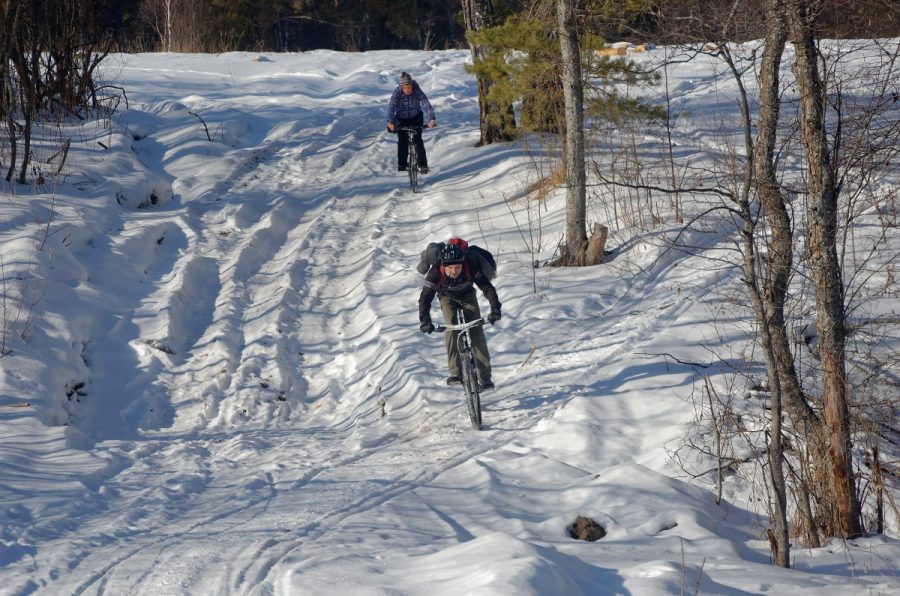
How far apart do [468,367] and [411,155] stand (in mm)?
8199

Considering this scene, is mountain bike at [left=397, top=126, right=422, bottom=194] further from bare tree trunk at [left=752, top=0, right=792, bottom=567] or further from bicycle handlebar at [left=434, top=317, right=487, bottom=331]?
bare tree trunk at [left=752, top=0, right=792, bottom=567]

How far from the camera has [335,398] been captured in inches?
359

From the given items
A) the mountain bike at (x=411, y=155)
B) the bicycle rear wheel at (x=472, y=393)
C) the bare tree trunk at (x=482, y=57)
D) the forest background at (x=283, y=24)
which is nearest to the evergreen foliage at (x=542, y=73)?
the bare tree trunk at (x=482, y=57)

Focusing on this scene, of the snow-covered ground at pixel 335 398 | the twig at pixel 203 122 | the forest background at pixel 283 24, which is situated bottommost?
the snow-covered ground at pixel 335 398

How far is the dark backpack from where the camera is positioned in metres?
8.15

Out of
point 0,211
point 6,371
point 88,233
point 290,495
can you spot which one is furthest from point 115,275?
point 290,495

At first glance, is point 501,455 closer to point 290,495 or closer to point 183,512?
point 290,495

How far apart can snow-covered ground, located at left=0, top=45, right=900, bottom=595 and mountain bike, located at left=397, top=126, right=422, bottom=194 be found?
31 cm

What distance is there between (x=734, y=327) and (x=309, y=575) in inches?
229

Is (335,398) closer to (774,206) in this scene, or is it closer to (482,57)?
(774,206)

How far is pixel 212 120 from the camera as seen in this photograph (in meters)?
19.5

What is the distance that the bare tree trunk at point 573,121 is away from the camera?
10.7m

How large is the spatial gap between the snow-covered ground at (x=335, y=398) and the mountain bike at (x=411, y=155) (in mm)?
314

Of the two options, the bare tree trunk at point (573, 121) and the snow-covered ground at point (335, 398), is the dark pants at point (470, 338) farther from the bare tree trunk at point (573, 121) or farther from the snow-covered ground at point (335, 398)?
the bare tree trunk at point (573, 121)
